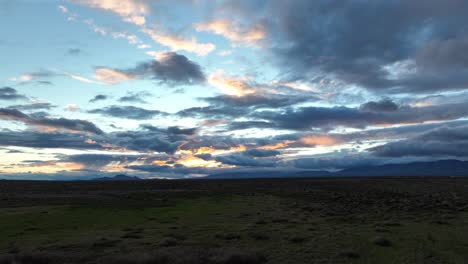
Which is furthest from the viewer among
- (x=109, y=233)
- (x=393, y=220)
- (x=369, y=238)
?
(x=393, y=220)

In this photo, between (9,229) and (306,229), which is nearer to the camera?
(306,229)

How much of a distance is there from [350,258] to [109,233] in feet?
58.5

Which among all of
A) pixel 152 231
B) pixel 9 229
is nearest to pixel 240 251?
pixel 152 231

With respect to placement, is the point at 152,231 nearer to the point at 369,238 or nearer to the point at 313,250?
the point at 313,250

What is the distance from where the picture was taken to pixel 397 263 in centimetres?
1761

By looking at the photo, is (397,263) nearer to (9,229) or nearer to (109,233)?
(109,233)

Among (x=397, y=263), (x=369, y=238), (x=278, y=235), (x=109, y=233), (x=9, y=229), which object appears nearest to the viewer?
(x=397, y=263)

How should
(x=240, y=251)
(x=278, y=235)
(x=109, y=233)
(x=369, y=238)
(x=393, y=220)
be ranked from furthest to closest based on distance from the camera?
(x=393, y=220) → (x=109, y=233) → (x=278, y=235) → (x=369, y=238) → (x=240, y=251)

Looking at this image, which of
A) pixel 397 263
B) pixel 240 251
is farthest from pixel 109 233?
pixel 397 263

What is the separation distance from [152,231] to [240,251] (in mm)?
10884

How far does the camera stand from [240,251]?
19.2 meters

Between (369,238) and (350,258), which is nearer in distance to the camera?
(350,258)

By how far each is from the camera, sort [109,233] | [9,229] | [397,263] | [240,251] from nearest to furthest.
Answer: [397,263]
[240,251]
[109,233]
[9,229]

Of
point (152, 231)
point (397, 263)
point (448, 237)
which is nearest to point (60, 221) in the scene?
point (152, 231)
